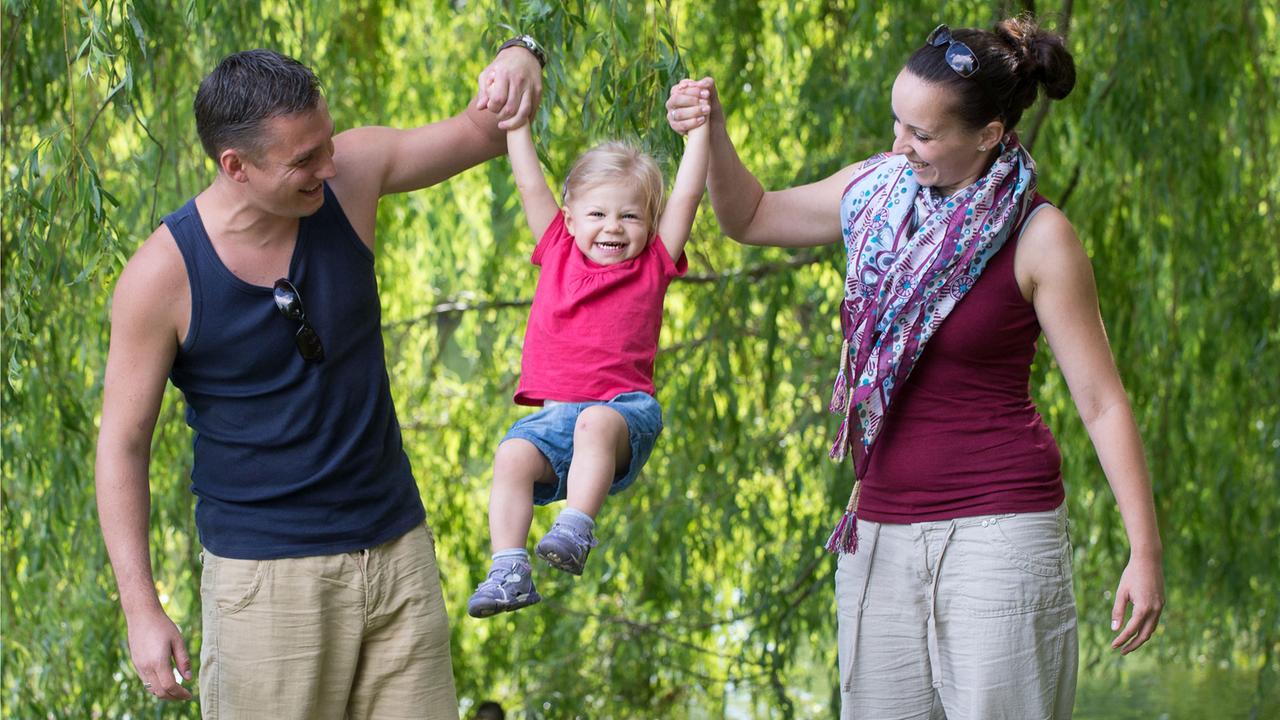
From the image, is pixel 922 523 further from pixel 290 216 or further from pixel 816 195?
pixel 290 216

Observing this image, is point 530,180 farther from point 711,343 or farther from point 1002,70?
point 711,343

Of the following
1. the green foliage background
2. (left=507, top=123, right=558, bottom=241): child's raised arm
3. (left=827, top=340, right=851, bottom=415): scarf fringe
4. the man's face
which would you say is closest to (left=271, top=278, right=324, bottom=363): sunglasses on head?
the man's face

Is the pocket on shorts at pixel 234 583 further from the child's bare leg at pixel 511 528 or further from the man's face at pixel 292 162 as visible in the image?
the man's face at pixel 292 162

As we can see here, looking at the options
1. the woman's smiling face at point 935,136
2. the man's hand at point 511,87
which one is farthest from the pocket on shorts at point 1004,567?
the man's hand at point 511,87

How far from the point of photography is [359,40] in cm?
450

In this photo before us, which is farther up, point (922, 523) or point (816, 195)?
point (816, 195)

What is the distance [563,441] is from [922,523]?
539 mm

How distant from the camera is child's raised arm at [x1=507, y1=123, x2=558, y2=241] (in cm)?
235

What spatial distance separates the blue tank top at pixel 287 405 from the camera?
2.09 metres

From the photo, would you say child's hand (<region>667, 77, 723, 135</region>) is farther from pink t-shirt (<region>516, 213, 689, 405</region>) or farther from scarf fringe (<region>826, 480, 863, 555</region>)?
scarf fringe (<region>826, 480, 863, 555</region>)

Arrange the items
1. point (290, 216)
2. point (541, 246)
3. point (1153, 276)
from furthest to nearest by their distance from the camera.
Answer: point (1153, 276) → point (541, 246) → point (290, 216)

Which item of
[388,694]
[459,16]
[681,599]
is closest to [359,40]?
[459,16]

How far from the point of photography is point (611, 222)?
233cm

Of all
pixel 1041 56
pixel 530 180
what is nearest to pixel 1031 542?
pixel 1041 56
